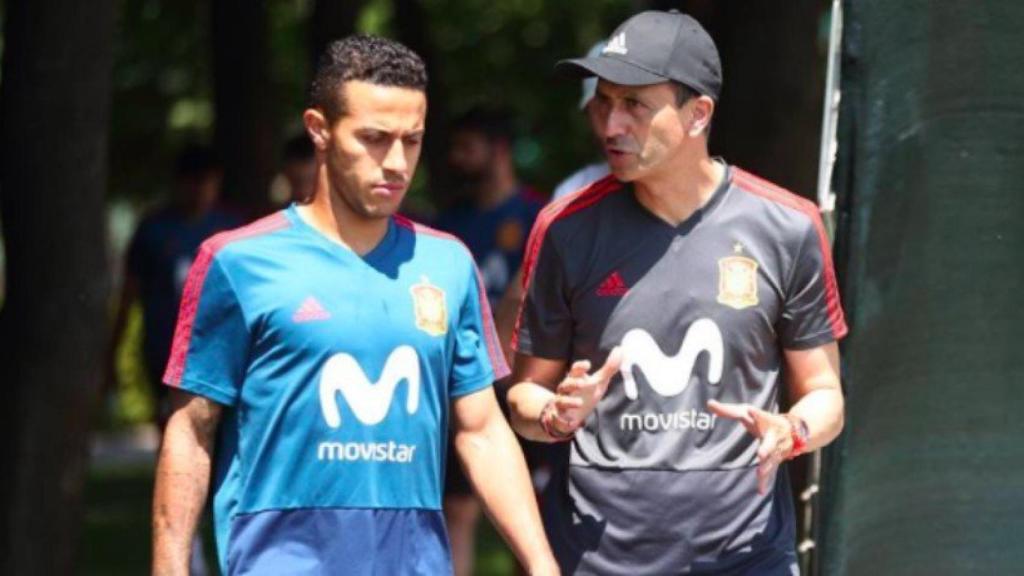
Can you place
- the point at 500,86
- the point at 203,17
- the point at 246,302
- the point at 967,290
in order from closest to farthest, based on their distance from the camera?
the point at 246,302, the point at 967,290, the point at 203,17, the point at 500,86

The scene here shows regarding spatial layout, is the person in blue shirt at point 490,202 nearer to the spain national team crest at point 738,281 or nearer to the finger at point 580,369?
the spain national team crest at point 738,281

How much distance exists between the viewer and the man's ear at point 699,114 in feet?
22.3

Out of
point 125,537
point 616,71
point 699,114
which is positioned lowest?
point 125,537

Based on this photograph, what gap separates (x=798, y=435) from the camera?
21.3 feet

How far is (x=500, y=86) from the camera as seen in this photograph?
2406 centimetres

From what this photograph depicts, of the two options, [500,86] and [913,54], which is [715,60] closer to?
[913,54]

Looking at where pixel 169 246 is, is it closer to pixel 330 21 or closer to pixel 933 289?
pixel 330 21

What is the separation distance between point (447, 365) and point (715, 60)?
121 cm

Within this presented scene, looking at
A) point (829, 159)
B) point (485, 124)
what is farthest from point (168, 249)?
point (829, 159)

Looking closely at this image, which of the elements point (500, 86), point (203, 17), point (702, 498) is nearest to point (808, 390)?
point (702, 498)

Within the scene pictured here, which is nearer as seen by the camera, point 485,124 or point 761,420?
point 761,420

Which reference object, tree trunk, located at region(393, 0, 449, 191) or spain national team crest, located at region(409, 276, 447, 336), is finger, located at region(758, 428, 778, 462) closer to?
spain national team crest, located at region(409, 276, 447, 336)

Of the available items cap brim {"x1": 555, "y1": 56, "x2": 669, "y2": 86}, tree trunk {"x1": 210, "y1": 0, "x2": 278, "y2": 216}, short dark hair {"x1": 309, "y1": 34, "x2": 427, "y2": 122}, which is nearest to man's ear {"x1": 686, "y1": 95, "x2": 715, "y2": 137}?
cap brim {"x1": 555, "y1": 56, "x2": 669, "y2": 86}

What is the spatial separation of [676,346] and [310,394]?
107 centimetres
